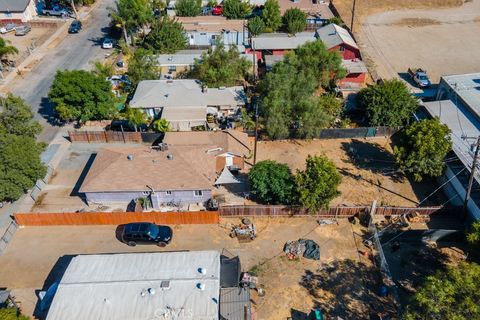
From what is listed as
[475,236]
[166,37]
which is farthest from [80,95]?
[475,236]

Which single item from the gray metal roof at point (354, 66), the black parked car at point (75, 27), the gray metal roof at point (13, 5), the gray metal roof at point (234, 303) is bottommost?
the gray metal roof at point (234, 303)

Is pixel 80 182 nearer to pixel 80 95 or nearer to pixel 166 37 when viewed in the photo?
pixel 80 95

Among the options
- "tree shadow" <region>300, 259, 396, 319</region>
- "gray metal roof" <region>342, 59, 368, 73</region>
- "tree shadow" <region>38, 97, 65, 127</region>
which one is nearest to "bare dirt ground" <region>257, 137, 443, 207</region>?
"tree shadow" <region>300, 259, 396, 319</region>

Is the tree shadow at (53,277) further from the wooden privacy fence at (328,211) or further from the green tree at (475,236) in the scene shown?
the green tree at (475,236)

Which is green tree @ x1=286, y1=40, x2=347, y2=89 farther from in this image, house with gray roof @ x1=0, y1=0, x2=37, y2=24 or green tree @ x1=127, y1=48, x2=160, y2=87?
house with gray roof @ x1=0, y1=0, x2=37, y2=24

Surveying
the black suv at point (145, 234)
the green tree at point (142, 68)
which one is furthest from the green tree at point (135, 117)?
the black suv at point (145, 234)
